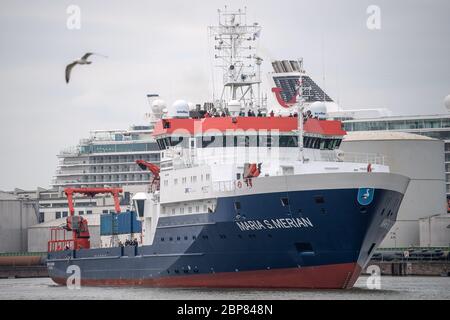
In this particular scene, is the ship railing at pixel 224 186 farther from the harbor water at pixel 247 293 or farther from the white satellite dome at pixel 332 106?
the white satellite dome at pixel 332 106

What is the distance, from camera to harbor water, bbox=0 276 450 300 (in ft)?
174

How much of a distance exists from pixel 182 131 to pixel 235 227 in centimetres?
840

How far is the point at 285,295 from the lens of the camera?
52.9m

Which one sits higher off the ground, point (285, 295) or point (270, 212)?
point (270, 212)

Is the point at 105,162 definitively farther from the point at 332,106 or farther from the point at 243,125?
the point at 243,125

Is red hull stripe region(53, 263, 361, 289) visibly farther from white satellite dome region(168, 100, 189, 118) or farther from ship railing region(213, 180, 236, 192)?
white satellite dome region(168, 100, 189, 118)

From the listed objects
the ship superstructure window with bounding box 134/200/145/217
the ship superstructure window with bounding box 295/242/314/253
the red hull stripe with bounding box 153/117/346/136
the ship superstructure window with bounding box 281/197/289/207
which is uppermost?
the red hull stripe with bounding box 153/117/346/136

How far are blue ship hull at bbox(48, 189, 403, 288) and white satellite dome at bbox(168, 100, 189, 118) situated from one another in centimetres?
612

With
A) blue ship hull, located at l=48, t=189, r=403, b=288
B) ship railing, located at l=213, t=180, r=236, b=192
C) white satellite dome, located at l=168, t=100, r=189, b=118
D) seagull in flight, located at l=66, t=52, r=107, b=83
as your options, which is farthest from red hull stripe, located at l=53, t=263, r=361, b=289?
seagull in flight, located at l=66, t=52, r=107, b=83

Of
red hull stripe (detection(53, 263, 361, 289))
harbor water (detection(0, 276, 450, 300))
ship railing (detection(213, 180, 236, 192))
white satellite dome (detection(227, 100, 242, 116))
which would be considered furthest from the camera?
white satellite dome (detection(227, 100, 242, 116))

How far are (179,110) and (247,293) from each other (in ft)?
44.9

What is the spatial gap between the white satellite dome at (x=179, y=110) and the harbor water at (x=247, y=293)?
373 inches
